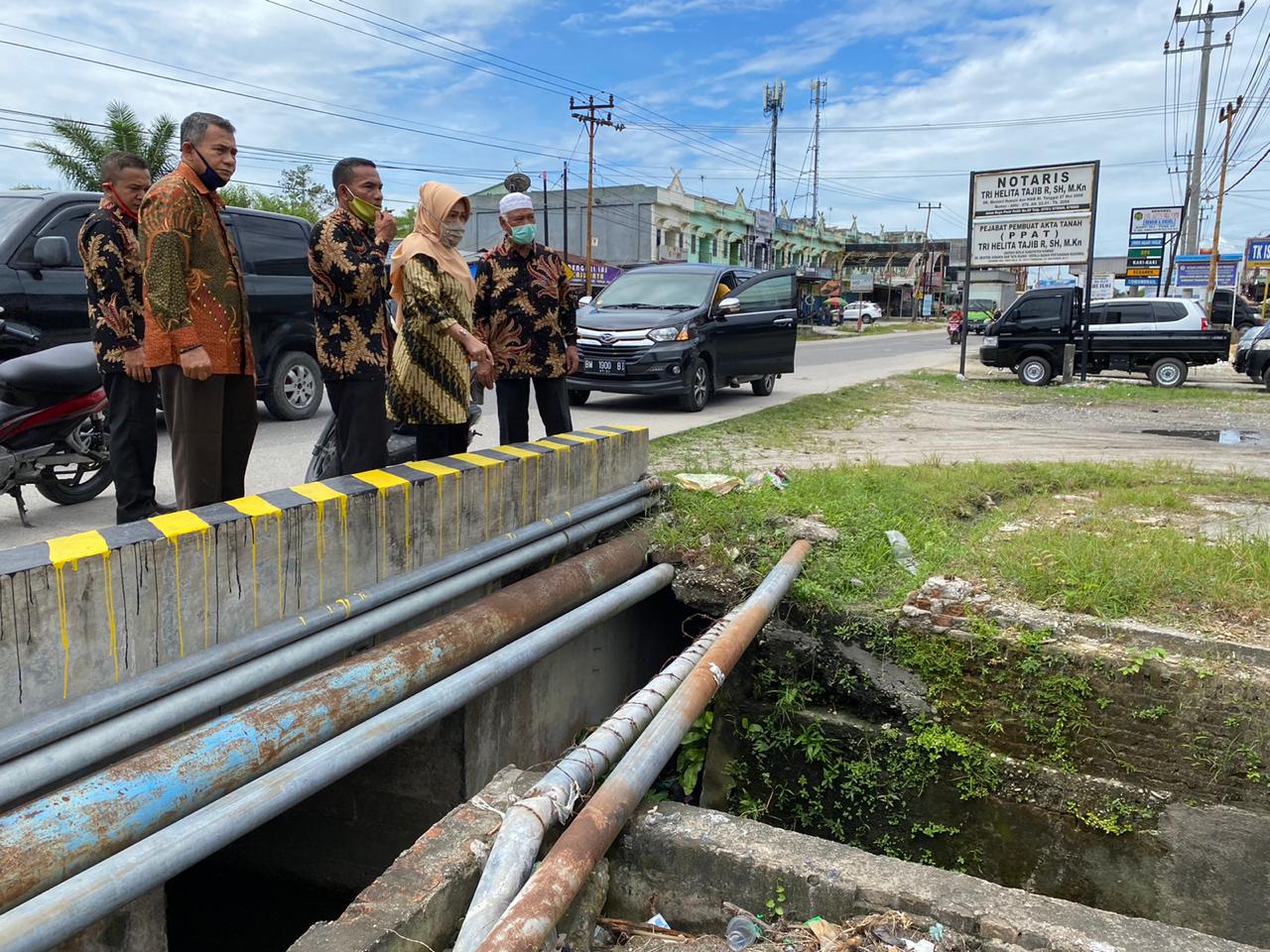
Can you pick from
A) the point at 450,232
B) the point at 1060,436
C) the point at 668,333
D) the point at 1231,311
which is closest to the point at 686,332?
the point at 668,333

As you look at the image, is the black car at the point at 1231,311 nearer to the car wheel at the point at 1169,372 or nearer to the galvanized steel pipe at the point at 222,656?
the car wheel at the point at 1169,372

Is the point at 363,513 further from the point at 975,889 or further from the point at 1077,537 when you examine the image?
the point at 1077,537

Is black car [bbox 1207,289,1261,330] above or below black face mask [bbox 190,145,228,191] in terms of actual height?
above

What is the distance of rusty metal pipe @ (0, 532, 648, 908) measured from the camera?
1.99 metres

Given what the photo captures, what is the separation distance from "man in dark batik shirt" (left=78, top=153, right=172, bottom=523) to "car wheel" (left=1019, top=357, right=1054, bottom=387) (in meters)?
15.1

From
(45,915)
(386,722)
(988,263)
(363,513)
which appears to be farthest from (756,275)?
(45,915)

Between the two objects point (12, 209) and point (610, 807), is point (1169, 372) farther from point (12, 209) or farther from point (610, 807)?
→ point (610, 807)

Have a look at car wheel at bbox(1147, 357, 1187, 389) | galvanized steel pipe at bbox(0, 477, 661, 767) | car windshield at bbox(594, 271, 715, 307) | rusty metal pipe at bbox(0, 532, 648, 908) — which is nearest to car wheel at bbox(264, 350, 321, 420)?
car windshield at bbox(594, 271, 715, 307)

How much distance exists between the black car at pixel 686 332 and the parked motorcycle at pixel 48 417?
5363mm

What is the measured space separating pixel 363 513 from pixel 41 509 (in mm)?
3307

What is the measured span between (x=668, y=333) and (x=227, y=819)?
27.4ft

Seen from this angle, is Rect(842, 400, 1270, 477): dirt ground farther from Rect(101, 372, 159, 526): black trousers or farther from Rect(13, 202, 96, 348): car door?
Rect(13, 202, 96, 348): car door

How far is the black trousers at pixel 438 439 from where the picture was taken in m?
4.40

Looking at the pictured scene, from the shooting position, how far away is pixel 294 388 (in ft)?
27.9
